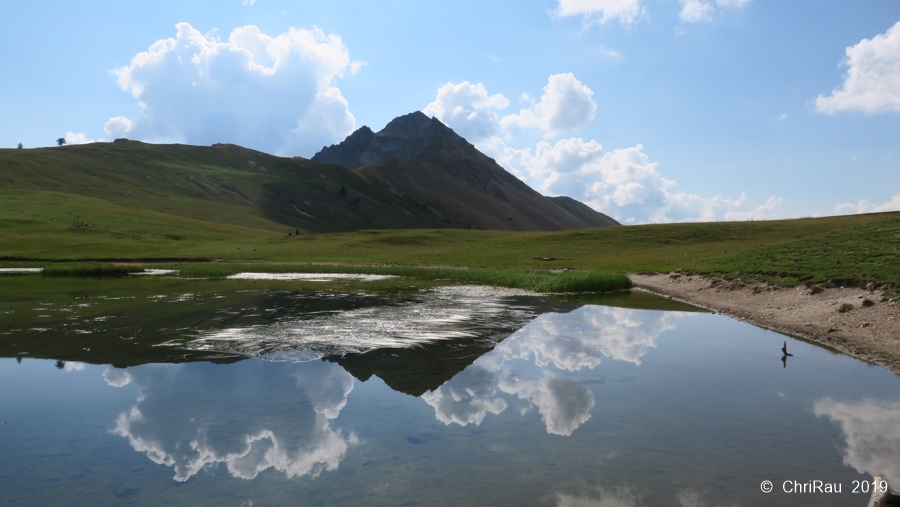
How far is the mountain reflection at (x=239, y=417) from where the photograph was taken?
398 inches

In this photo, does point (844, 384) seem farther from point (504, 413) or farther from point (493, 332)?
point (493, 332)

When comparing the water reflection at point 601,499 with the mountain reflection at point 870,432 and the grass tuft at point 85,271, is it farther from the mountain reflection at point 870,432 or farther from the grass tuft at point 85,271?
the grass tuft at point 85,271

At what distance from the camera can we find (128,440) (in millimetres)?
10922

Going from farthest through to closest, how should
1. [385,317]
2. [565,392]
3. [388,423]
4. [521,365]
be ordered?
[385,317], [521,365], [565,392], [388,423]

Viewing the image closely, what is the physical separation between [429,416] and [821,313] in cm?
2172

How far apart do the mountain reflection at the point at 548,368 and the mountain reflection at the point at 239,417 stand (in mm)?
2900

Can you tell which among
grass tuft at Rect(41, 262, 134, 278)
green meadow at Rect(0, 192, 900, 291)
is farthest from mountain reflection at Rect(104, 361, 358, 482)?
grass tuft at Rect(41, 262, 134, 278)

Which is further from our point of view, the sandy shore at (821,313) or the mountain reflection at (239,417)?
the sandy shore at (821,313)

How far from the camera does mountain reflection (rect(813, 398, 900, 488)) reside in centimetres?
973

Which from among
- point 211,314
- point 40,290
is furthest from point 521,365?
point 40,290

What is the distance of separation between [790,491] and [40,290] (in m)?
47.7

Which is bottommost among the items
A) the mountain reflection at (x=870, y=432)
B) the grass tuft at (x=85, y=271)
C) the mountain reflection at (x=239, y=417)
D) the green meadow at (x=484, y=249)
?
the mountain reflection at (x=239, y=417)

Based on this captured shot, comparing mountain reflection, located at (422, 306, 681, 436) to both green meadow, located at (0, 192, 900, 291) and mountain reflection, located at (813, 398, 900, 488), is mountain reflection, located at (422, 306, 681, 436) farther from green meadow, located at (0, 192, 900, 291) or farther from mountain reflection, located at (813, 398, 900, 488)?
green meadow, located at (0, 192, 900, 291)

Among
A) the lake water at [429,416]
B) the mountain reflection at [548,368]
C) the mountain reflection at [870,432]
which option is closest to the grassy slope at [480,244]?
the mountain reflection at [548,368]
